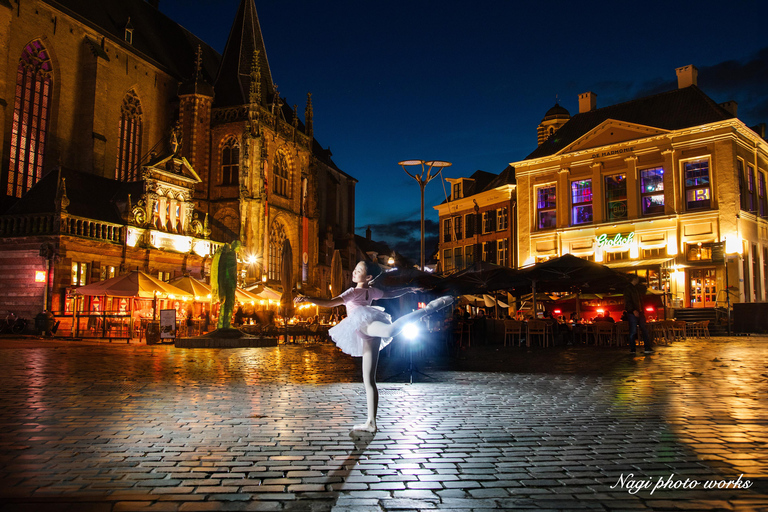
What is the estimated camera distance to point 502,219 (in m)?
44.1

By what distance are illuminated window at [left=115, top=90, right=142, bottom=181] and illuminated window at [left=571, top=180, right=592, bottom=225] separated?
2878 centimetres

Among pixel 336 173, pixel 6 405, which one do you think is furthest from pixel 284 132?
pixel 6 405

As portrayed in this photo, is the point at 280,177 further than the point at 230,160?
Yes

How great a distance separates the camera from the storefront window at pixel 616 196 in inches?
1394

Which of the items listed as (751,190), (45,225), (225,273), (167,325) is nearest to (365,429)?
(225,273)

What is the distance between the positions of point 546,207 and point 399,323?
35.6 m

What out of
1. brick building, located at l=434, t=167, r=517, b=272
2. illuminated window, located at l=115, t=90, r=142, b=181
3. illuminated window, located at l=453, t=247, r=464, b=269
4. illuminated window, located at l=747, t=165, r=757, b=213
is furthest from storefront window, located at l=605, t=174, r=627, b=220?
illuminated window, located at l=115, t=90, r=142, b=181

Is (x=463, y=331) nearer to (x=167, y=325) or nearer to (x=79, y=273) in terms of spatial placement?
(x=167, y=325)

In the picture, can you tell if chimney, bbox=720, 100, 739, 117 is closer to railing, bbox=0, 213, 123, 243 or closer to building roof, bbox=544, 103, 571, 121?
building roof, bbox=544, 103, 571, 121

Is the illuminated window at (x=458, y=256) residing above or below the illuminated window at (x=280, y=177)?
below

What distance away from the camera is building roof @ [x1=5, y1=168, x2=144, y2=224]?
91.6 feet

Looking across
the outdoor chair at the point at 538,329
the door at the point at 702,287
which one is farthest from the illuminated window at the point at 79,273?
the door at the point at 702,287

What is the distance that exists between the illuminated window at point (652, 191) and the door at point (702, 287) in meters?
4.30

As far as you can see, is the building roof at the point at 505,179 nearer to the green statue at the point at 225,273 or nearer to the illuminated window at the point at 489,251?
the illuminated window at the point at 489,251
